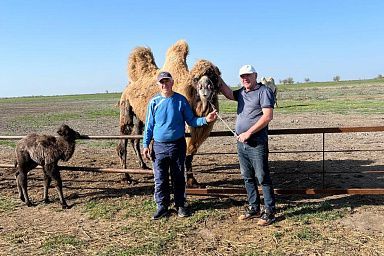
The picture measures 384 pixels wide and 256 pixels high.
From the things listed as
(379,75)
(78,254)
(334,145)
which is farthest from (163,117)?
(379,75)

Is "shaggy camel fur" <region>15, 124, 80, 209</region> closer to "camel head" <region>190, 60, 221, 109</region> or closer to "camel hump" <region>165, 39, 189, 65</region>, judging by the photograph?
"camel head" <region>190, 60, 221, 109</region>

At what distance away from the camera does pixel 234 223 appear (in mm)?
5496

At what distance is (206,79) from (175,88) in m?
1.39

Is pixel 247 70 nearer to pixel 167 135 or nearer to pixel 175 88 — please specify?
pixel 167 135

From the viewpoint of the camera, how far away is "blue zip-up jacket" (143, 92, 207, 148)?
220 inches

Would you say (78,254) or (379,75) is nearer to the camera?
(78,254)

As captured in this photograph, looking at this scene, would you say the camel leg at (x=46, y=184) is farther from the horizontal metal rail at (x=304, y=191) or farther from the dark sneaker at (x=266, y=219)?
the dark sneaker at (x=266, y=219)

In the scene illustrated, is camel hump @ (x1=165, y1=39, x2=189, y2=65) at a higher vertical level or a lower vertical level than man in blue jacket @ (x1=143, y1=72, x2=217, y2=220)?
higher

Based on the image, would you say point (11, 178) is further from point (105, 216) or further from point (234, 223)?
point (234, 223)

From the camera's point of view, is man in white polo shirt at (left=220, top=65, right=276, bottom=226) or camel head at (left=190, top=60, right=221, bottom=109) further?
camel head at (left=190, top=60, right=221, bottom=109)

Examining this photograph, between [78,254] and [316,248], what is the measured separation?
2.79m

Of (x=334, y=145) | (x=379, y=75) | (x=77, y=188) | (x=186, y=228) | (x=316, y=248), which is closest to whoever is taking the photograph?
(x=316, y=248)

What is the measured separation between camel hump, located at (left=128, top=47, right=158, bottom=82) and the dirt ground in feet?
7.69

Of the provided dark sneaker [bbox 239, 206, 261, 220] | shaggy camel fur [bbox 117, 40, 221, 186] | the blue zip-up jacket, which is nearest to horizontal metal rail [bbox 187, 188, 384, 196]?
dark sneaker [bbox 239, 206, 261, 220]
